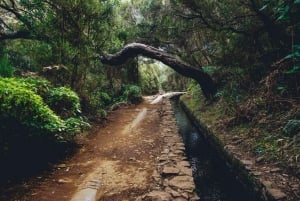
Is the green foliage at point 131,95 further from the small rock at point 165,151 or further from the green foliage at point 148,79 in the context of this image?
the small rock at point 165,151

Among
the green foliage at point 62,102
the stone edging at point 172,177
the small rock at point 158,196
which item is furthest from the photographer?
the green foliage at point 62,102

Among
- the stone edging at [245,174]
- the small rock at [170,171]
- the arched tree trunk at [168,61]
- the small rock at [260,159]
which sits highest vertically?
the arched tree trunk at [168,61]

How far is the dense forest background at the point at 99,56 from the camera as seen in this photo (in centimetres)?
543

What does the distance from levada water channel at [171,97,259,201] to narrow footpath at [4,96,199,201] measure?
2.45 ft

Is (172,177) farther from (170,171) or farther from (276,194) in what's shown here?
(276,194)

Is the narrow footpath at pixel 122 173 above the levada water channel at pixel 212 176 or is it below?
above

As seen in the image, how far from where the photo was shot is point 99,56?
428 inches

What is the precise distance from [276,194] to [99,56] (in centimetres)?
834

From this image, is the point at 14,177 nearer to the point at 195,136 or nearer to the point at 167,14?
the point at 195,136

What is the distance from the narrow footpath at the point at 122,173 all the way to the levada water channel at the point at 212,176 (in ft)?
2.45

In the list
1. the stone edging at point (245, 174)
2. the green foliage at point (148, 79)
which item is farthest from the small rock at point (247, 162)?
the green foliage at point (148, 79)

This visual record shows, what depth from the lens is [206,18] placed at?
9.43m

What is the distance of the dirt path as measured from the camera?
4.70 metres

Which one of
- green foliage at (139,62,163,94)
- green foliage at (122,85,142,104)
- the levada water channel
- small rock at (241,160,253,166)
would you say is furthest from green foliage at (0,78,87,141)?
green foliage at (139,62,163,94)
